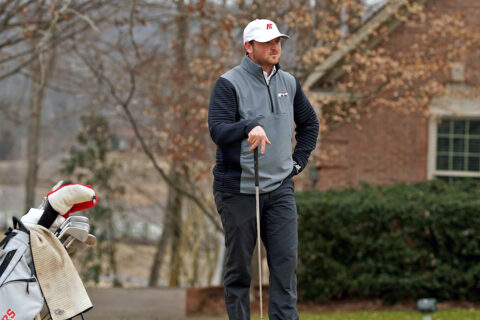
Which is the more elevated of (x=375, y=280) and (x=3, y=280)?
(x=3, y=280)

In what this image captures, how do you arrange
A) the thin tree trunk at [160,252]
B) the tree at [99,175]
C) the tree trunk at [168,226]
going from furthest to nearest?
the thin tree trunk at [160,252]
the tree trunk at [168,226]
the tree at [99,175]

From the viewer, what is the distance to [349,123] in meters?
13.0

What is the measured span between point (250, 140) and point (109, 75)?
11064 millimetres

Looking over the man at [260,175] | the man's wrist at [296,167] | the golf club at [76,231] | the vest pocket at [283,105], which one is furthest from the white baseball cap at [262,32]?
the golf club at [76,231]

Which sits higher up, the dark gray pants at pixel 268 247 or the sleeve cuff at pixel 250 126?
the sleeve cuff at pixel 250 126

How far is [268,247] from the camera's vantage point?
482 cm

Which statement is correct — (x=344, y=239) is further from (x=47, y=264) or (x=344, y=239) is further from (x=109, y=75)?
(x=109, y=75)

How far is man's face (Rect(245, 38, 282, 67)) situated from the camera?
15.5ft

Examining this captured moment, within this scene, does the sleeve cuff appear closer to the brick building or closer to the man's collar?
the man's collar

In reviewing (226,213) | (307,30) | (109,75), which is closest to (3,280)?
(226,213)

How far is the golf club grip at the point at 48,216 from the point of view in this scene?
4562 mm

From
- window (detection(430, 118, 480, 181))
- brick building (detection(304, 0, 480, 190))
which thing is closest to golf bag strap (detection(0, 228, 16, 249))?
brick building (detection(304, 0, 480, 190))

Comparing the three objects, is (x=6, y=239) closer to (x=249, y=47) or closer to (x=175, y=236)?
(x=249, y=47)

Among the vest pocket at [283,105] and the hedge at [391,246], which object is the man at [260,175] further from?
the hedge at [391,246]
